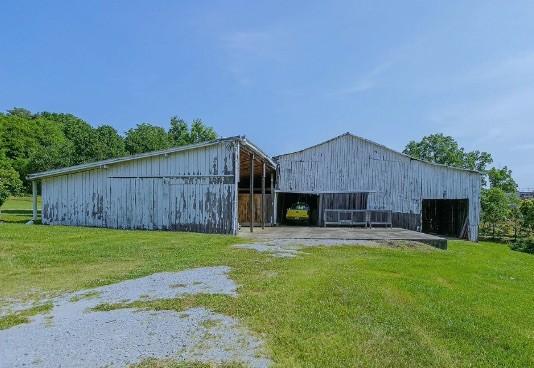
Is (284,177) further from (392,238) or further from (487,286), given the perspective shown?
(487,286)

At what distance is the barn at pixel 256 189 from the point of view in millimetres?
17719

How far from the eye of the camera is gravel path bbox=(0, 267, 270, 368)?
444cm

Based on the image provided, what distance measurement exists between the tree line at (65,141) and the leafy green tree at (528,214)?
32.7 meters

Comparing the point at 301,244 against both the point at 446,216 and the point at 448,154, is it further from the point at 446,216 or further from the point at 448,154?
the point at 448,154

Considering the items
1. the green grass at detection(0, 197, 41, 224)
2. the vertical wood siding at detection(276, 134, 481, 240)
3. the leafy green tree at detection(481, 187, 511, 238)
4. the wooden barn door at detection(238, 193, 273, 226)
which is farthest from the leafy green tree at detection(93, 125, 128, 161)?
the leafy green tree at detection(481, 187, 511, 238)

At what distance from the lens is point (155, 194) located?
18.2 m

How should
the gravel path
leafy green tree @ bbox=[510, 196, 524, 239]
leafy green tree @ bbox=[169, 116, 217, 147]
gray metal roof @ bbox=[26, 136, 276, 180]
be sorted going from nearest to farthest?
the gravel path, gray metal roof @ bbox=[26, 136, 276, 180], leafy green tree @ bbox=[510, 196, 524, 239], leafy green tree @ bbox=[169, 116, 217, 147]

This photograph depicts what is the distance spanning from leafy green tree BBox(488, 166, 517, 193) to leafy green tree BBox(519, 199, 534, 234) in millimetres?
10523

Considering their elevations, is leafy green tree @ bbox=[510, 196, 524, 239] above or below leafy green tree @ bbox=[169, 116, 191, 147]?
below

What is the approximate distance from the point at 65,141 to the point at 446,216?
5707 cm

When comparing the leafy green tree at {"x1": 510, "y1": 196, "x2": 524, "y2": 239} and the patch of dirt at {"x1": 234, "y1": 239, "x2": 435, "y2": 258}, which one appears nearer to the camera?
the patch of dirt at {"x1": 234, "y1": 239, "x2": 435, "y2": 258}

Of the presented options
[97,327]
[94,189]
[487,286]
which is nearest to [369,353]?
[97,327]

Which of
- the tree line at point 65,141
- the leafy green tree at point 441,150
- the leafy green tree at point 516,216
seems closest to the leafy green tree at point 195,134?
the tree line at point 65,141

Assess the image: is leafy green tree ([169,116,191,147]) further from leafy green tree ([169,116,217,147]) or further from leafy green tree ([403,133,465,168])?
leafy green tree ([403,133,465,168])
